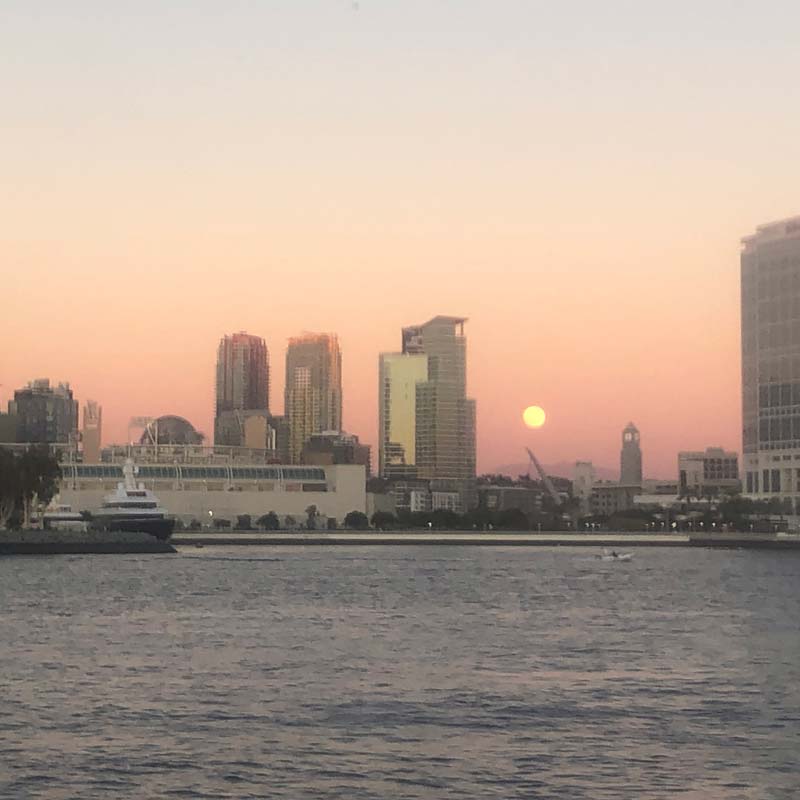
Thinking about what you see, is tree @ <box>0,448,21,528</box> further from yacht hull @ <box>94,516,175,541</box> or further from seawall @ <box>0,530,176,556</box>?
yacht hull @ <box>94,516,175,541</box>

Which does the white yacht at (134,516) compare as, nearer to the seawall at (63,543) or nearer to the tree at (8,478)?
the seawall at (63,543)

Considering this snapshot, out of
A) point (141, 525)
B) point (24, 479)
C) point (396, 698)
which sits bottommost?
point (396, 698)

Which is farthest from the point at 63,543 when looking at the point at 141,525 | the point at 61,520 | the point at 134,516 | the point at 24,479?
the point at 61,520

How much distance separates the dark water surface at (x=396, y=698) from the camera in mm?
27359

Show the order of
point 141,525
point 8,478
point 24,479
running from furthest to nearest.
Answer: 1. point 141,525
2. point 24,479
3. point 8,478

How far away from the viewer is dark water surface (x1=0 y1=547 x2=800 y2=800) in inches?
1077

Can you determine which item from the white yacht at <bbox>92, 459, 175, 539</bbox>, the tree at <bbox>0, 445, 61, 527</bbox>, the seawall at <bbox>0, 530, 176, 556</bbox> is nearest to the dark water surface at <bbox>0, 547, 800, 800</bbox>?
the seawall at <bbox>0, 530, 176, 556</bbox>

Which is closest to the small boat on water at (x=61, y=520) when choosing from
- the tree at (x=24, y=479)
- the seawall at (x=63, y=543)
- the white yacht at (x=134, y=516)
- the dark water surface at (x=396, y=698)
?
the white yacht at (x=134, y=516)

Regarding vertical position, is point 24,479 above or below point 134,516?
above

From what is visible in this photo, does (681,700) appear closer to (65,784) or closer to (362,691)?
(362,691)

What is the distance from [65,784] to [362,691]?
12930 millimetres

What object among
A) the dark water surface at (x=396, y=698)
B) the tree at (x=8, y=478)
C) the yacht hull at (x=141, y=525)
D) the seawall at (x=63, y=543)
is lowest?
the dark water surface at (x=396, y=698)

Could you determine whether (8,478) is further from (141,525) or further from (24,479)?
(141,525)

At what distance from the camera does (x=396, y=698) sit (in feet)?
122
